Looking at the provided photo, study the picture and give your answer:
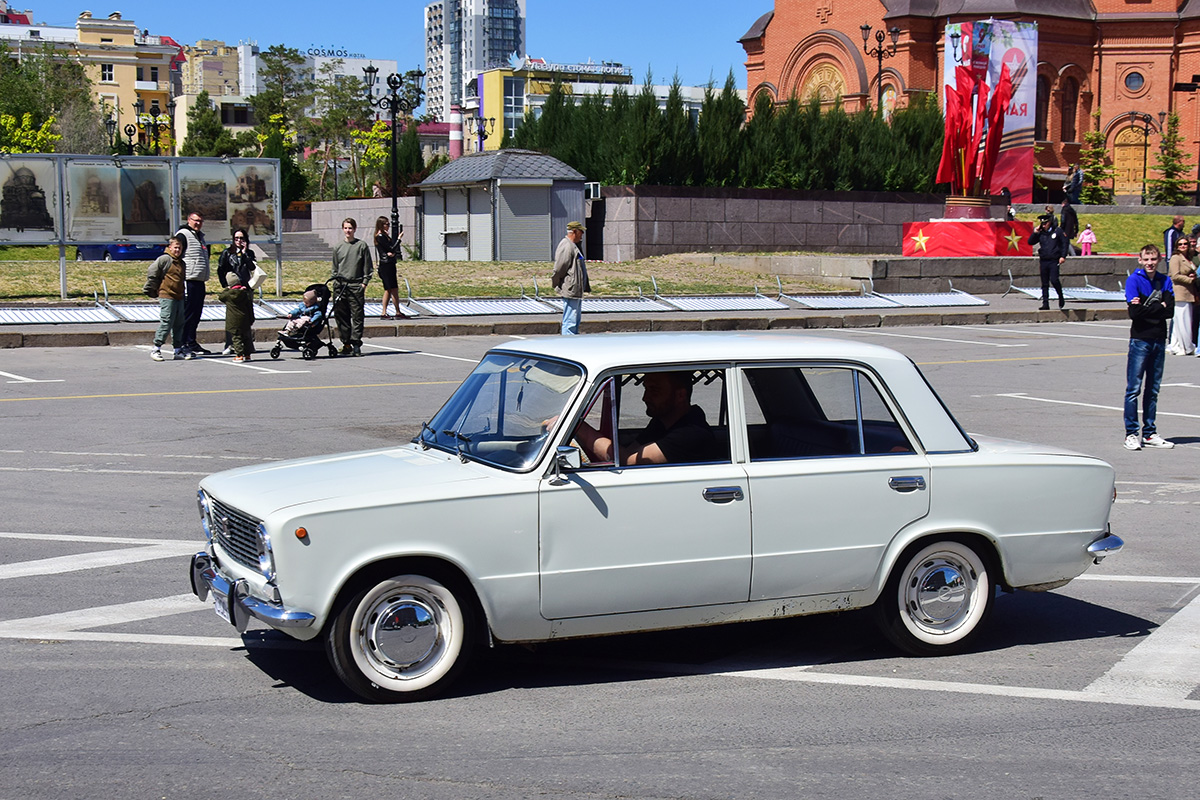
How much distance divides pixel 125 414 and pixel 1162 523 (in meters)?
10.2

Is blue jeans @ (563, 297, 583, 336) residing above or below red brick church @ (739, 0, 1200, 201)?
below

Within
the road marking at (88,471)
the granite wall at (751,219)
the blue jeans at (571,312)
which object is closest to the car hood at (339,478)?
the road marking at (88,471)

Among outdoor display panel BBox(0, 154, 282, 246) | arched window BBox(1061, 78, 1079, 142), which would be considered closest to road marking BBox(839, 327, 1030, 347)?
outdoor display panel BBox(0, 154, 282, 246)

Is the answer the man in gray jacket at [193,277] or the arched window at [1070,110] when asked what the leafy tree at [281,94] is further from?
the man in gray jacket at [193,277]

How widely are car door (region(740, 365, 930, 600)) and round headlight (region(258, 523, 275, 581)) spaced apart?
2030mm

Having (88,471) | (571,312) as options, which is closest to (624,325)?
(571,312)

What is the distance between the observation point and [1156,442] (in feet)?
41.2

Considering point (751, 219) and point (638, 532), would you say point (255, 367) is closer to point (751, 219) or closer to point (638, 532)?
point (638, 532)

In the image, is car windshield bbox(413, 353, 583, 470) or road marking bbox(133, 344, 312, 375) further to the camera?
road marking bbox(133, 344, 312, 375)

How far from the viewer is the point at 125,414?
13586 mm

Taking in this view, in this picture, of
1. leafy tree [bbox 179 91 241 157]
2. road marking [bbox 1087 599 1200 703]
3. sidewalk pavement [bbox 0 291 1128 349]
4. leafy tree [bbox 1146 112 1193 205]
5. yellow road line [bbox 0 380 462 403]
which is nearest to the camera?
road marking [bbox 1087 599 1200 703]

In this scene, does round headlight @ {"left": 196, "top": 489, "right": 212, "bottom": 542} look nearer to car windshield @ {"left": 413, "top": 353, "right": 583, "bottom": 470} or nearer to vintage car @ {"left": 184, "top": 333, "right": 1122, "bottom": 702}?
vintage car @ {"left": 184, "top": 333, "right": 1122, "bottom": 702}

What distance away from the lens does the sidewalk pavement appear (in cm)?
2080

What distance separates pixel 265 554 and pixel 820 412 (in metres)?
2.58
